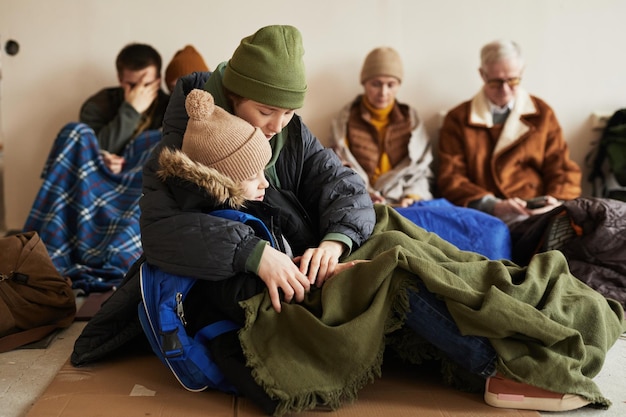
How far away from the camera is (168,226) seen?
1.70 metres

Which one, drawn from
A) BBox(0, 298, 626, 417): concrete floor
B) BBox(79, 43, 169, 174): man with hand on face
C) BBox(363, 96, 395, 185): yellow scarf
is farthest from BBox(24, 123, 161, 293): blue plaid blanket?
BBox(363, 96, 395, 185): yellow scarf

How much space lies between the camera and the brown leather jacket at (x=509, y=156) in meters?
3.34

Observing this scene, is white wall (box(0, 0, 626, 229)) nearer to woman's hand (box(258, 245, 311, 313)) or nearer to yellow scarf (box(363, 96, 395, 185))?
yellow scarf (box(363, 96, 395, 185))

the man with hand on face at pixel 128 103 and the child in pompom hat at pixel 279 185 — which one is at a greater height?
the child in pompom hat at pixel 279 185

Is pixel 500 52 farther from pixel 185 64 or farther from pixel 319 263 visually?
pixel 319 263

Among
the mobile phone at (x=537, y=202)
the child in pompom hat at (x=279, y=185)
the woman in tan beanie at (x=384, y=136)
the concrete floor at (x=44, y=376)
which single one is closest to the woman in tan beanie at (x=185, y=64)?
the woman in tan beanie at (x=384, y=136)

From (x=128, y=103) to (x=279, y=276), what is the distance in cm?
200

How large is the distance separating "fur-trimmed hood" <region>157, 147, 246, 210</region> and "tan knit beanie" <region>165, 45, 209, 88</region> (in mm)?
1698

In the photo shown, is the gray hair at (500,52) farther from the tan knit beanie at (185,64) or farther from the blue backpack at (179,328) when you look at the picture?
the blue backpack at (179,328)

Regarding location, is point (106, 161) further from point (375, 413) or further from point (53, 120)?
point (375, 413)

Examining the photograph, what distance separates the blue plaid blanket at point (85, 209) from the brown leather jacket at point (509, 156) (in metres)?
1.50

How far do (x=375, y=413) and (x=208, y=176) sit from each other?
687mm

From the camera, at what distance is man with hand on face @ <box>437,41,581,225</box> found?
3.32m

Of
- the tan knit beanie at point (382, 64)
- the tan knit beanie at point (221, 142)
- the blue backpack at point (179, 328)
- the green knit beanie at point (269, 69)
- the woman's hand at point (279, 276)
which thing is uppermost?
the green knit beanie at point (269, 69)
